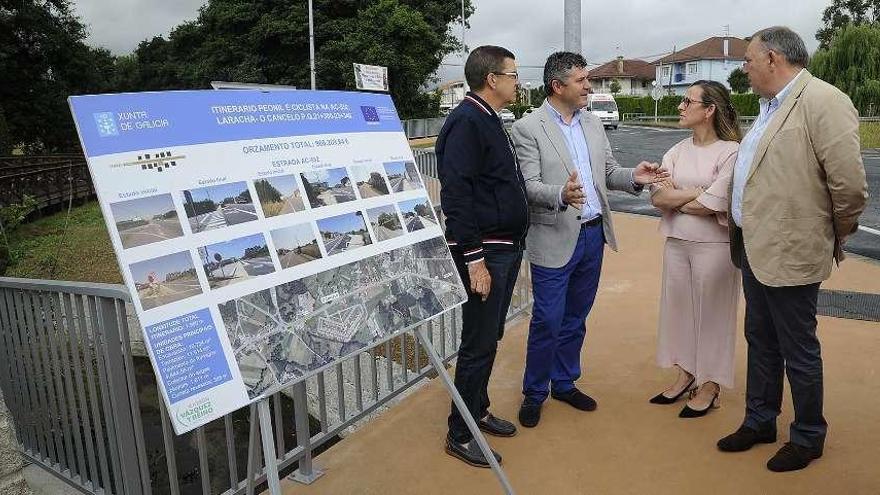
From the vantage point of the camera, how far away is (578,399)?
3.86 meters

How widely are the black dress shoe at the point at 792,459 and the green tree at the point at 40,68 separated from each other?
106 feet

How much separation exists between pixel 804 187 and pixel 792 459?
126 centimetres

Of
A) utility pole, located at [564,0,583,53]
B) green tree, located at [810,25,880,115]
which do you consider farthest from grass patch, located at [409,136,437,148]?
green tree, located at [810,25,880,115]

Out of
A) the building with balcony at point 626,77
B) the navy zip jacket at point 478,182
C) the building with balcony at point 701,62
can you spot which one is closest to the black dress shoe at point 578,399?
the navy zip jacket at point 478,182

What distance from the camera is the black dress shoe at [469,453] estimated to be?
327 cm

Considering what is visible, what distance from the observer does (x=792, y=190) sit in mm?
2869

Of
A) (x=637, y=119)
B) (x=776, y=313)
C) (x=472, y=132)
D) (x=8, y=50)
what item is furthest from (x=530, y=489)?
(x=637, y=119)

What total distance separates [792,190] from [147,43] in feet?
234

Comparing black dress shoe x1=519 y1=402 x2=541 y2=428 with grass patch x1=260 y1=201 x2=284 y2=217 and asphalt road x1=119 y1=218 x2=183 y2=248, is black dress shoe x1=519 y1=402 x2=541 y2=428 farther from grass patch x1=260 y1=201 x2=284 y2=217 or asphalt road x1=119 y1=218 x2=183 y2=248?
asphalt road x1=119 y1=218 x2=183 y2=248

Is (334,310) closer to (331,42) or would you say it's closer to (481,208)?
(481,208)

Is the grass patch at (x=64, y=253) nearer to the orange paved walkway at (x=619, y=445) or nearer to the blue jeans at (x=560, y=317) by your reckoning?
the orange paved walkway at (x=619, y=445)

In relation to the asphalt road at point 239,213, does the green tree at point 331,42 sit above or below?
above

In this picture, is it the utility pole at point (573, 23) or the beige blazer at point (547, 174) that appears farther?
the utility pole at point (573, 23)

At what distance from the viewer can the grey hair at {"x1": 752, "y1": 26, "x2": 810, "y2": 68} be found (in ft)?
9.46
